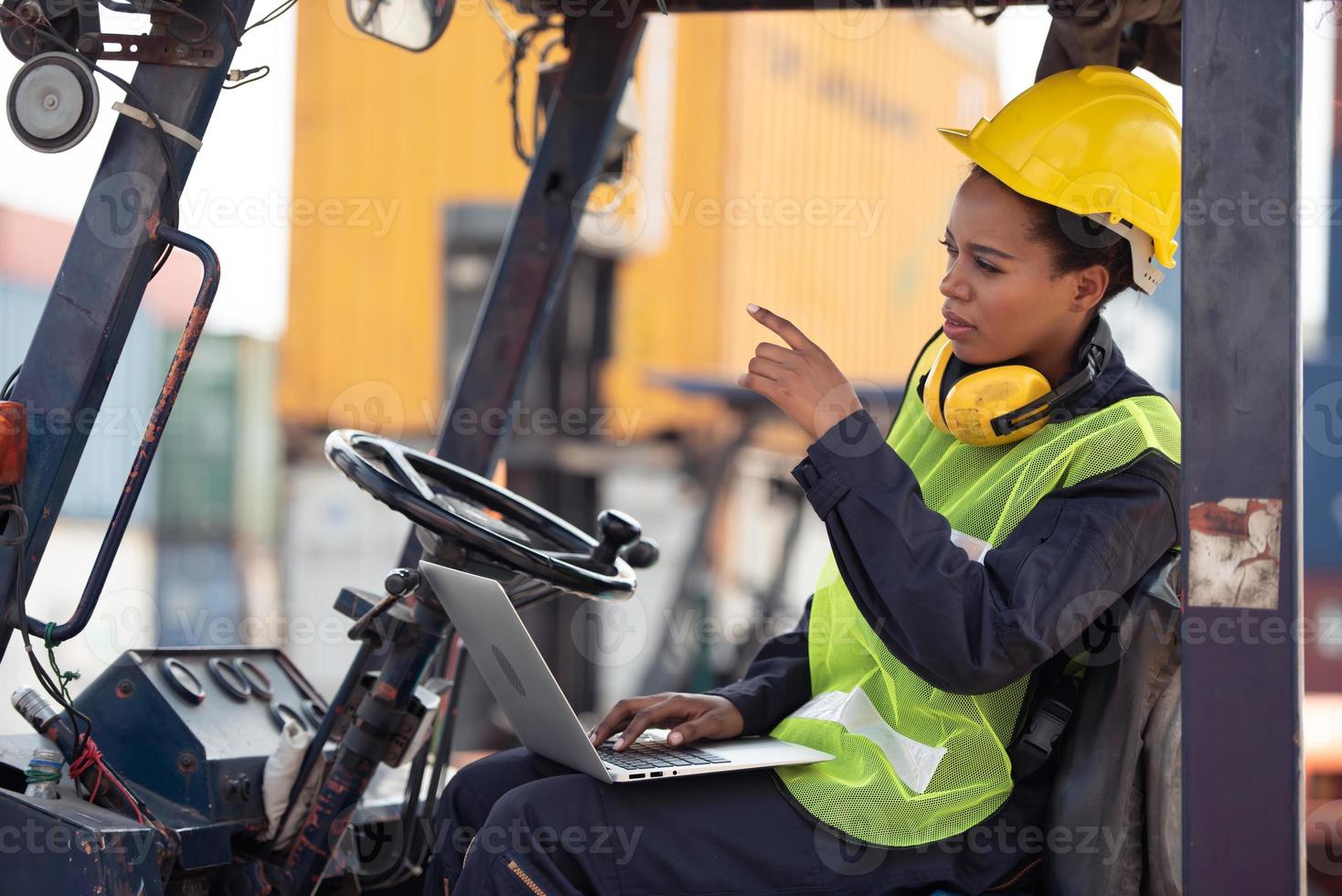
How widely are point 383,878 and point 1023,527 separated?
4.70 ft

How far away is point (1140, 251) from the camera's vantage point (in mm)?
2225

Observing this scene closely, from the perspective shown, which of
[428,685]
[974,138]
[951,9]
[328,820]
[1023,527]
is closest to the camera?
[1023,527]

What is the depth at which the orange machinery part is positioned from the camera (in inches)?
81.7

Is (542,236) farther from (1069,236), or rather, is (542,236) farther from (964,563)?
(964,563)

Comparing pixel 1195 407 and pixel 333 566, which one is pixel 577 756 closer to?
pixel 1195 407

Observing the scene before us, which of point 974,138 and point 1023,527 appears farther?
point 974,138

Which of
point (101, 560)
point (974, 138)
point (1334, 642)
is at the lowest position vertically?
point (1334, 642)

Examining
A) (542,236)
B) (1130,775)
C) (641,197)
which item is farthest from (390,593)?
(641,197)

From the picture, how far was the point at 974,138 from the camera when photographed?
2.22 metres

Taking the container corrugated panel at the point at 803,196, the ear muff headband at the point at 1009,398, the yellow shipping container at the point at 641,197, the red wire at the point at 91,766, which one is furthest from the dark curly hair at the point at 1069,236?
the container corrugated panel at the point at 803,196

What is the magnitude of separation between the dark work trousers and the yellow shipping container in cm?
960

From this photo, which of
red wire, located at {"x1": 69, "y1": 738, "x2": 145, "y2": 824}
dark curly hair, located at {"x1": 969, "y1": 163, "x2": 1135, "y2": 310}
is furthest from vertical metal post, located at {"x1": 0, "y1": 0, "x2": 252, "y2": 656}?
dark curly hair, located at {"x1": 969, "y1": 163, "x2": 1135, "y2": 310}

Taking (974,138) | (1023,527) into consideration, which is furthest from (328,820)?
(974,138)

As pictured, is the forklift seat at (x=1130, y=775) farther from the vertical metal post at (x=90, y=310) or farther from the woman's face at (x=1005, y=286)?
the vertical metal post at (x=90, y=310)
